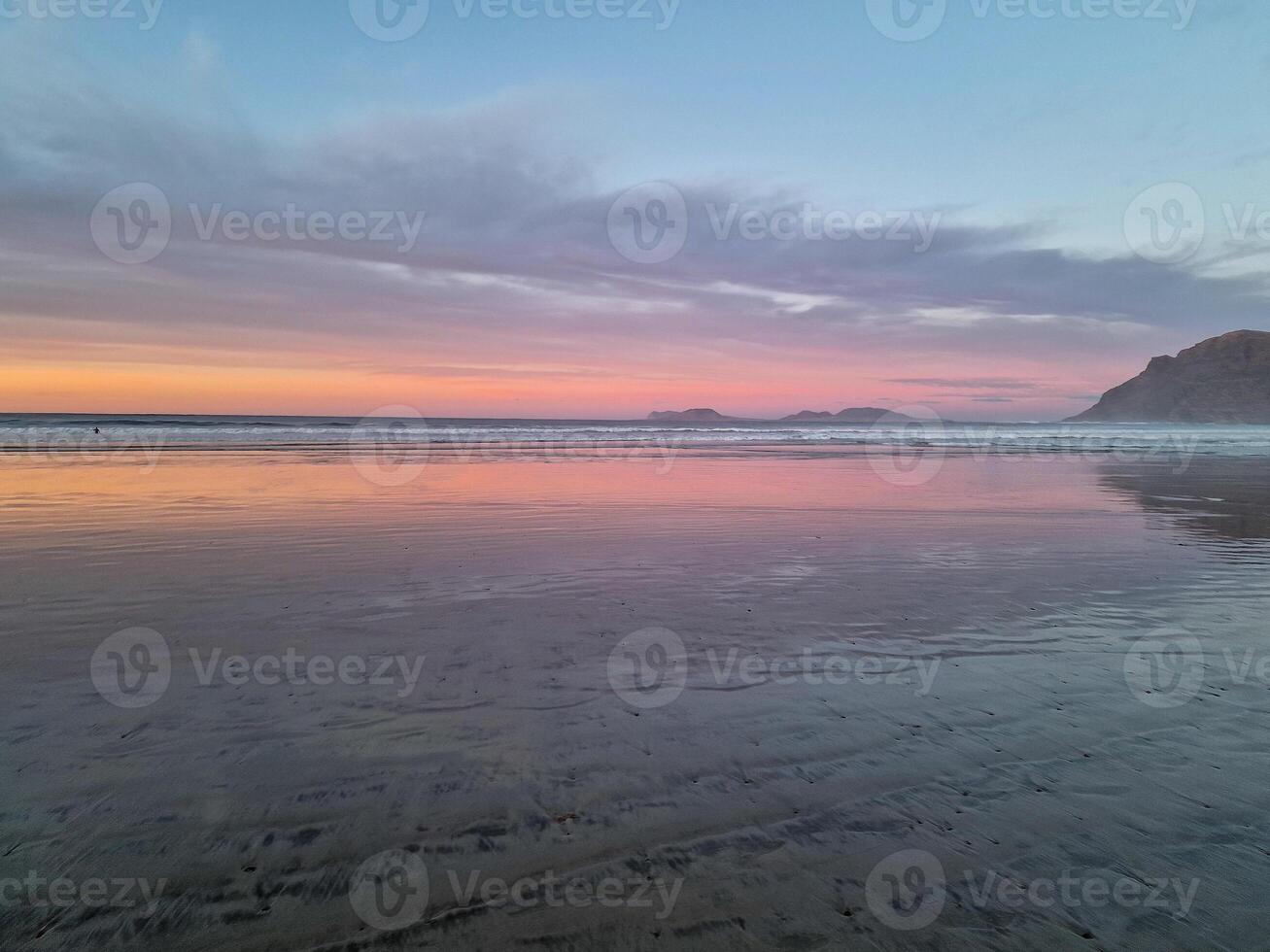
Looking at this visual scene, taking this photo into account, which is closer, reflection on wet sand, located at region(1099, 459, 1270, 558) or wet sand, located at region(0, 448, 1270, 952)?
wet sand, located at region(0, 448, 1270, 952)

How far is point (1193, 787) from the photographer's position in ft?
12.3

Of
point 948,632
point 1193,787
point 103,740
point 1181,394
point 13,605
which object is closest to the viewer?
point 1193,787

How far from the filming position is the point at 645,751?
13.5 feet

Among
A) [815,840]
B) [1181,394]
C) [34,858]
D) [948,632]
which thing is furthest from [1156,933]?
[1181,394]

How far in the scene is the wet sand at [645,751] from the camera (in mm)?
2836

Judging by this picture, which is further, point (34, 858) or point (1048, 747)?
point (1048, 747)

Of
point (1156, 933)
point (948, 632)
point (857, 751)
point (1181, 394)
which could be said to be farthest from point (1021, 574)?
point (1181, 394)

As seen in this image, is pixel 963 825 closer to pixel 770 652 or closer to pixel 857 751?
pixel 857 751

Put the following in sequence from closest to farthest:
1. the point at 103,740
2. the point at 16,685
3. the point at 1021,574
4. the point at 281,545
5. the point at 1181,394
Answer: the point at 103,740, the point at 16,685, the point at 1021,574, the point at 281,545, the point at 1181,394

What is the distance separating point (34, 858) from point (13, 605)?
5.37m

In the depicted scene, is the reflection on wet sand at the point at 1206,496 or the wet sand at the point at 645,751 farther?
the reflection on wet sand at the point at 1206,496

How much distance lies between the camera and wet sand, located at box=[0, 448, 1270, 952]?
9.30 ft

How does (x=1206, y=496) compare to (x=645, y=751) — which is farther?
(x=1206, y=496)

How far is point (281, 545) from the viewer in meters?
10.0
